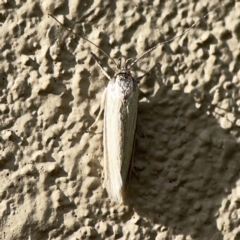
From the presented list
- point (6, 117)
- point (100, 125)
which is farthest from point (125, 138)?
point (6, 117)

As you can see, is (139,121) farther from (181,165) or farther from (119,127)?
(181,165)

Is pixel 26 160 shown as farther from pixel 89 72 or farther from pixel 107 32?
pixel 107 32

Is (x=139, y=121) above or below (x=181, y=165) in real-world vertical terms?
above

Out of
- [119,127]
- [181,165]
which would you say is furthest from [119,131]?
[181,165]

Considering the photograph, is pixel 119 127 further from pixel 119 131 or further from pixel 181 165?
pixel 181 165
